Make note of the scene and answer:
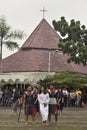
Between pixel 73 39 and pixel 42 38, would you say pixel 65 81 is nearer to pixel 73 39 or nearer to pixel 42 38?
pixel 73 39

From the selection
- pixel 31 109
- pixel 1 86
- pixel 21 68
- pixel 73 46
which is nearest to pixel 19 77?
pixel 1 86

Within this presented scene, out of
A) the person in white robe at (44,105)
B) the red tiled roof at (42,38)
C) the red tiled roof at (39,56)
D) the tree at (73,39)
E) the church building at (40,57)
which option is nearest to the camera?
the person in white robe at (44,105)

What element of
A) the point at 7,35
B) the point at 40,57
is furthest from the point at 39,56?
the point at 7,35

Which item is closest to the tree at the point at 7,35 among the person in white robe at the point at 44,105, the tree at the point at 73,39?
the tree at the point at 73,39

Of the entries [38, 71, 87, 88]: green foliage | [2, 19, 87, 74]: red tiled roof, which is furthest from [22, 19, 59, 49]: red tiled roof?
[38, 71, 87, 88]: green foliage

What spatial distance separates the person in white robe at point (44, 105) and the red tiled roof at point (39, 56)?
67036 mm

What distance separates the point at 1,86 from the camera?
53.3m

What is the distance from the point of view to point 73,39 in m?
55.4

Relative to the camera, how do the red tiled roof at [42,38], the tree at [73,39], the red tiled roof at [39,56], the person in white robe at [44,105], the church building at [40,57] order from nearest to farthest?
the person in white robe at [44,105] → the tree at [73,39] → the church building at [40,57] → the red tiled roof at [39,56] → the red tiled roof at [42,38]

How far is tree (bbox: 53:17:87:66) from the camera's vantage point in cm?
Result: 5456

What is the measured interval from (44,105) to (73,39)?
105 feet

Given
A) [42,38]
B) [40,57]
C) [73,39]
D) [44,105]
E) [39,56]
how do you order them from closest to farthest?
[44,105] < [73,39] < [40,57] < [39,56] < [42,38]

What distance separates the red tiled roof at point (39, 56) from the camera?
92.4 meters

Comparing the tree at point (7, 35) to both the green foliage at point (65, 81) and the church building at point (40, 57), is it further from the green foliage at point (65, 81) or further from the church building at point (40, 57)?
the church building at point (40, 57)
